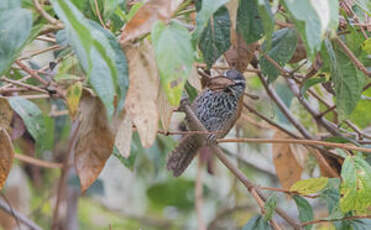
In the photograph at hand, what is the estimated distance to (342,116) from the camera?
1.87 m

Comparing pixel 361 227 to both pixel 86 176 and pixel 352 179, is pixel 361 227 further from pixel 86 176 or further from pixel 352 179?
pixel 86 176

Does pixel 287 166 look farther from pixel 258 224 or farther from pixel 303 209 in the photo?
pixel 258 224

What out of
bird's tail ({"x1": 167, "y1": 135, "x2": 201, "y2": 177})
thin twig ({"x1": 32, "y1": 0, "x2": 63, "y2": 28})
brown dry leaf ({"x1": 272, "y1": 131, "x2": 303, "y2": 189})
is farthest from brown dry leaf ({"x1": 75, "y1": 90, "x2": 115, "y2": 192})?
brown dry leaf ({"x1": 272, "y1": 131, "x2": 303, "y2": 189})

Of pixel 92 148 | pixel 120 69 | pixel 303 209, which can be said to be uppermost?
pixel 120 69

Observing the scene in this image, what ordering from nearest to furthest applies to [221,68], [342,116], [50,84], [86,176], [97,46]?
[97,46], [86,176], [342,116], [50,84], [221,68]

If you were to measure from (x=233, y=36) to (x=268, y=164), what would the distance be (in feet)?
9.67

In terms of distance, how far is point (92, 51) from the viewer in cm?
117

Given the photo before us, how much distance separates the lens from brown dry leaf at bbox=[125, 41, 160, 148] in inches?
48.1

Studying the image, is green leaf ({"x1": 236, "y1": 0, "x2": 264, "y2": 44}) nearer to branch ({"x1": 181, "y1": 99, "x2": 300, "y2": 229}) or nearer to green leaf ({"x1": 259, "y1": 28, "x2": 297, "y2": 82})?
green leaf ({"x1": 259, "y1": 28, "x2": 297, "y2": 82})

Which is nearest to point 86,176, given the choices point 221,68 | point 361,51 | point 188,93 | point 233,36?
point 233,36

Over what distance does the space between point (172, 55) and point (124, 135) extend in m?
0.32

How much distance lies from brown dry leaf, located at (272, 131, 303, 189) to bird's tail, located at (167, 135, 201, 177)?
349mm

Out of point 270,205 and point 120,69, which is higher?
point 120,69

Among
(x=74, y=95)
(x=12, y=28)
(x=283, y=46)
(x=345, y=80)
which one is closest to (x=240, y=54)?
(x=283, y=46)
